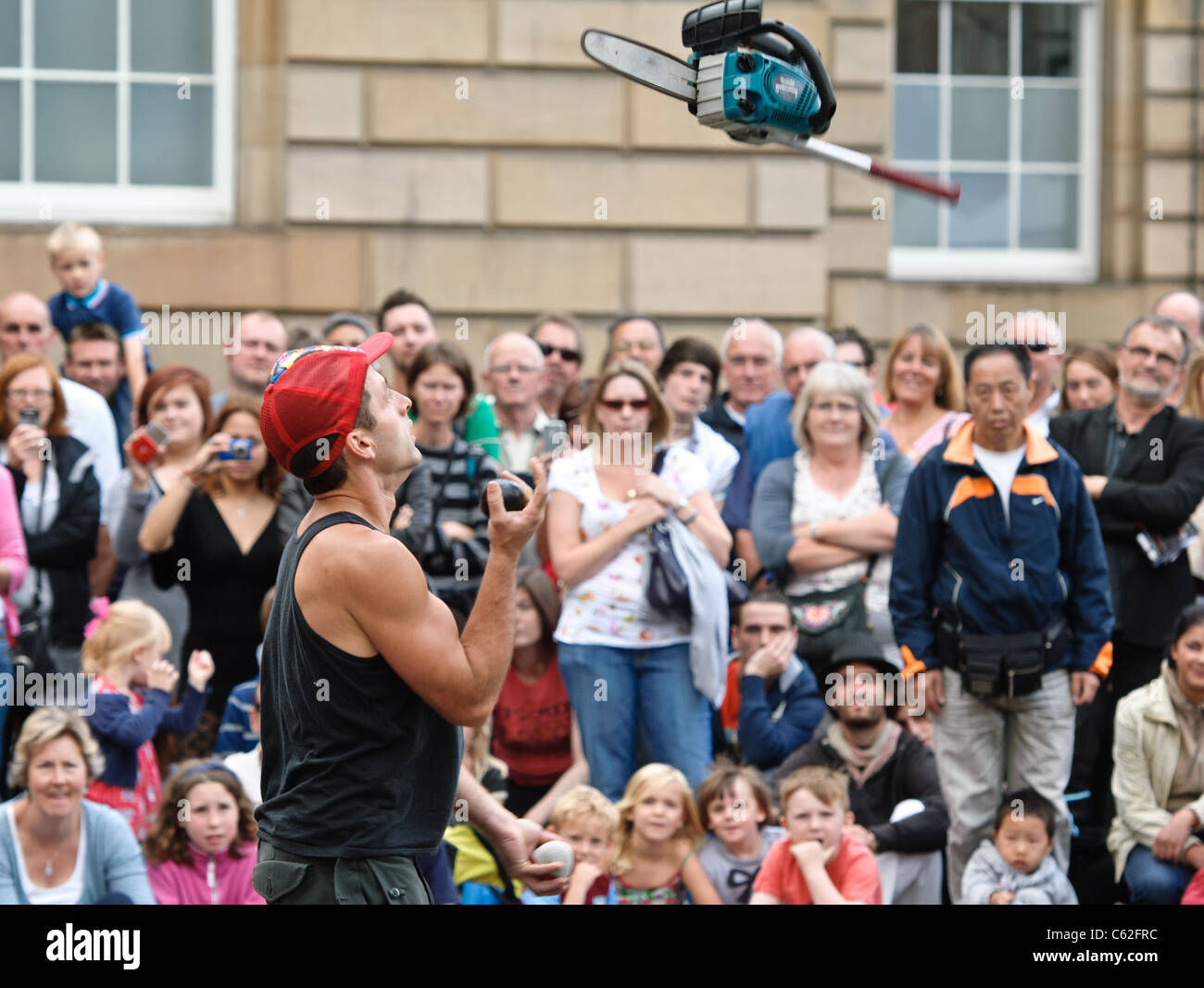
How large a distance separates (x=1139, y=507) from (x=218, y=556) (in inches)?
137

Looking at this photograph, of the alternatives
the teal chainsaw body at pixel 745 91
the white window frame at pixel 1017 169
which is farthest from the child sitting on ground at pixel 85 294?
the white window frame at pixel 1017 169

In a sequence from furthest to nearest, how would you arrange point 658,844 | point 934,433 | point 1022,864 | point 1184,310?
point 1184,310 → point 934,433 → point 658,844 → point 1022,864

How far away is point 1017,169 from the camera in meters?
12.1

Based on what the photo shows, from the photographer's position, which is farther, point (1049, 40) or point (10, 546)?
point (1049, 40)

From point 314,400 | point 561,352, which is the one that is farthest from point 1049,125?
point 314,400

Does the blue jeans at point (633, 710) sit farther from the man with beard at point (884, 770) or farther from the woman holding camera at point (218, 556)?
the woman holding camera at point (218, 556)

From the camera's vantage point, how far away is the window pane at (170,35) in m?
10.8

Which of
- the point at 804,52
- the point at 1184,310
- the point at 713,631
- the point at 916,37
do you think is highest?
the point at 916,37

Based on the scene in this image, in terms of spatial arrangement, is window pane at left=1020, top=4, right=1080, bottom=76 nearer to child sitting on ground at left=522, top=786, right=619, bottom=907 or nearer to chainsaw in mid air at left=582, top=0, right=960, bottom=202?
child sitting on ground at left=522, top=786, right=619, bottom=907

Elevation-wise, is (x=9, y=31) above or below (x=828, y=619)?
above

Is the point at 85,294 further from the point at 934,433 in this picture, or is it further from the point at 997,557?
the point at 997,557
